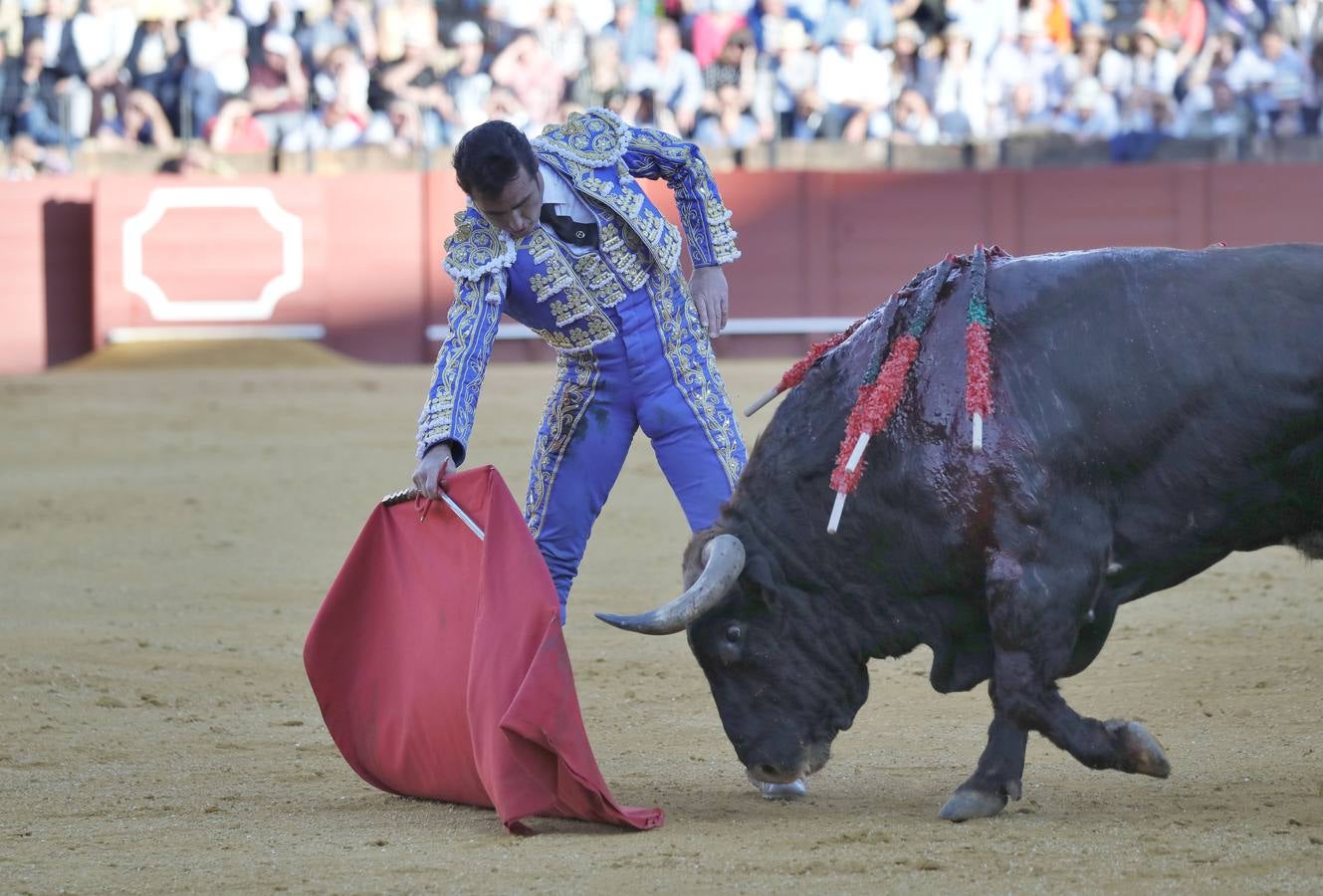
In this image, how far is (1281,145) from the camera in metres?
12.2

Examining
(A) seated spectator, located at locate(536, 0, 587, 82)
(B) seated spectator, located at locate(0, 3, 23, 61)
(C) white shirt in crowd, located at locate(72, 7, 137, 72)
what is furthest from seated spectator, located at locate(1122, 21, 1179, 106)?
(B) seated spectator, located at locate(0, 3, 23, 61)

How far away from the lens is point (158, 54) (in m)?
11.9

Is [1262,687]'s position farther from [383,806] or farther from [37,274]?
[37,274]

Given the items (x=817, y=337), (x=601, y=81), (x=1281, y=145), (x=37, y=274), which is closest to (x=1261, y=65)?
(x=1281, y=145)

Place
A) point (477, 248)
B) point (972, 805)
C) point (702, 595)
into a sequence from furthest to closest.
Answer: point (477, 248), point (702, 595), point (972, 805)

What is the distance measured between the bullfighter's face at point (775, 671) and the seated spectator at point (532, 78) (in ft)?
28.8

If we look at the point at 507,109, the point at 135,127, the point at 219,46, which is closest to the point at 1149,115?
the point at 507,109

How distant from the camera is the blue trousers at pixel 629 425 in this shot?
142 inches

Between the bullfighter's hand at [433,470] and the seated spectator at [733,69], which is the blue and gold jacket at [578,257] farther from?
the seated spectator at [733,69]

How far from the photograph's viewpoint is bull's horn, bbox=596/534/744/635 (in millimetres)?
3172

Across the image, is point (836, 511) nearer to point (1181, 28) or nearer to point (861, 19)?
point (861, 19)

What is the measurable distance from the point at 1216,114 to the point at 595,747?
947cm

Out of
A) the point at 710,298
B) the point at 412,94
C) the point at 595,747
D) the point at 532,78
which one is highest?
the point at 532,78

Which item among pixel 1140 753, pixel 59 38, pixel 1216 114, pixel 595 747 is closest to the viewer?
pixel 1140 753
